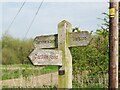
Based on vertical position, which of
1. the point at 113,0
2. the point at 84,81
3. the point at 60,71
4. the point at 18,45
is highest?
the point at 113,0

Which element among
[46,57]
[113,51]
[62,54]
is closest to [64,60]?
[62,54]

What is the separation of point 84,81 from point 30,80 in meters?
2.51

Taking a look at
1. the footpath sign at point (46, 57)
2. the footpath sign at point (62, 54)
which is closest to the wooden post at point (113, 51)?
the footpath sign at point (62, 54)

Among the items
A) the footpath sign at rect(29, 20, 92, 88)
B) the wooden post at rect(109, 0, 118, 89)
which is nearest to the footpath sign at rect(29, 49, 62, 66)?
the footpath sign at rect(29, 20, 92, 88)

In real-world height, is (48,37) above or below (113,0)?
below

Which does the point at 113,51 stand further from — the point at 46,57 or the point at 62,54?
the point at 46,57

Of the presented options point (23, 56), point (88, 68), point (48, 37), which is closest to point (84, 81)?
point (88, 68)

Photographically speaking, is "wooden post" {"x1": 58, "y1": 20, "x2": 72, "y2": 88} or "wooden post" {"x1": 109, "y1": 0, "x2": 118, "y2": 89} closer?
"wooden post" {"x1": 109, "y1": 0, "x2": 118, "y2": 89}

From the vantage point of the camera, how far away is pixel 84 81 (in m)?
12.5

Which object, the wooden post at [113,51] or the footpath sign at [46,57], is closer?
the wooden post at [113,51]

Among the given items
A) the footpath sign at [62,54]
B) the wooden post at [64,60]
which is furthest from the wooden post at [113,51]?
the wooden post at [64,60]

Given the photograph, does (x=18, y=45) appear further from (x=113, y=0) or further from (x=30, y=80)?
(x=30, y=80)

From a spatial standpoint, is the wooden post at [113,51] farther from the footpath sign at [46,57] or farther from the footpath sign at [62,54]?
the footpath sign at [46,57]

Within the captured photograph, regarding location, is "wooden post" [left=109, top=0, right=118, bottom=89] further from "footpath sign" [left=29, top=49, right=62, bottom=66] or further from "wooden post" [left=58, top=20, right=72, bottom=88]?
"footpath sign" [left=29, top=49, right=62, bottom=66]
